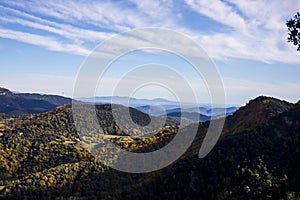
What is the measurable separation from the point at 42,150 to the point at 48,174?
152ft

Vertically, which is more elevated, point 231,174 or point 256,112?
point 256,112

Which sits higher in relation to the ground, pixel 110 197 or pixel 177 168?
pixel 177 168

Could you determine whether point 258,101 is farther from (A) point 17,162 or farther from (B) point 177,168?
(A) point 17,162

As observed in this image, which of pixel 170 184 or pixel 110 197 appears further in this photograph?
pixel 110 197

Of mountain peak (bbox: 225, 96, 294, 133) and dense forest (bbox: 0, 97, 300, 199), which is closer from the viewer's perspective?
dense forest (bbox: 0, 97, 300, 199)

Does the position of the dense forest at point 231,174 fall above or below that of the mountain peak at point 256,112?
below

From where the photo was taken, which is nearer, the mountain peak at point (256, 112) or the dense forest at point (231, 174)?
the dense forest at point (231, 174)

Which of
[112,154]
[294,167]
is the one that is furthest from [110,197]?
[112,154]

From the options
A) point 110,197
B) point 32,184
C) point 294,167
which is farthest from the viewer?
point 32,184

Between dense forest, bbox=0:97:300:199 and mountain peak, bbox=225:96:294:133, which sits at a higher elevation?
mountain peak, bbox=225:96:294:133

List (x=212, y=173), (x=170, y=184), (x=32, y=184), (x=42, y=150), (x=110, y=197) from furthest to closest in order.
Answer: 1. (x=42, y=150)
2. (x=32, y=184)
3. (x=110, y=197)
4. (x=170, y=184)
5. (x=212, y=173)

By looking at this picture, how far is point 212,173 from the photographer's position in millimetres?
69625

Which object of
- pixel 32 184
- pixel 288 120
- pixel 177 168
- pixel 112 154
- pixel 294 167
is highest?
pixel 288 120

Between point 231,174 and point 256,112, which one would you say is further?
point 256,112
